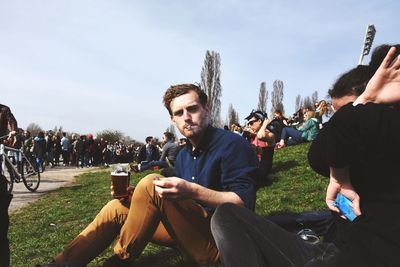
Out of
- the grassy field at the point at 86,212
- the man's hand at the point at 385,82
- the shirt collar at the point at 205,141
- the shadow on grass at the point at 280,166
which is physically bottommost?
the grassy field at the point at 86,212

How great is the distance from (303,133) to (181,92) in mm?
9186

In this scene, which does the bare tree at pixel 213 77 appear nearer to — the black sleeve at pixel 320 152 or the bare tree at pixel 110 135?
the bare tree at pixel 110 135

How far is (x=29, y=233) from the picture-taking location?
5.39 m

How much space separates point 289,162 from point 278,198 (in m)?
3.33

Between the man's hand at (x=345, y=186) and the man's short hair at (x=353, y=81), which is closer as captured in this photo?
the man's hand at (x=345, y=186)

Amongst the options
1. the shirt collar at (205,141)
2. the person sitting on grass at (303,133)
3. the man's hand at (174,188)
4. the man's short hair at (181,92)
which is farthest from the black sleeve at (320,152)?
the person sitting on grass at (303,133)

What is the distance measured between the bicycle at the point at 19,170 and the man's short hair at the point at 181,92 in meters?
6.30

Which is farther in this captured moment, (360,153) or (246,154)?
(246,154)

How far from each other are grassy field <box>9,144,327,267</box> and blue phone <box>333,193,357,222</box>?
5.68ft

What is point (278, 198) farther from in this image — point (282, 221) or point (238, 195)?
point (238, 195)

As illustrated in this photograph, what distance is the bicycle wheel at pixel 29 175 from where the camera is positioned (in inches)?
384

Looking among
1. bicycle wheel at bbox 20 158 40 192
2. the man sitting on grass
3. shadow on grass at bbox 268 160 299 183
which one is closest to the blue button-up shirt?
the man sitting on grass

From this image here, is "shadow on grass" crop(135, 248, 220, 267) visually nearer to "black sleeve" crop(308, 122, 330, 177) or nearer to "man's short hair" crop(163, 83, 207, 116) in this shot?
"man's short hair" crop(163, 83, 207, 116)

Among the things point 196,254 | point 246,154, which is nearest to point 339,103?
point 246,154
